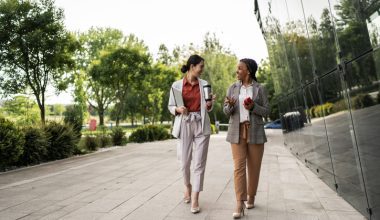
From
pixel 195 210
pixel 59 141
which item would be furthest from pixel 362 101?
pixel 59 141

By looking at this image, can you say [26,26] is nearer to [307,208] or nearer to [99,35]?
[307,208]

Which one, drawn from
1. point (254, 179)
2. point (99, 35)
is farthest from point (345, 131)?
point (99, 35)

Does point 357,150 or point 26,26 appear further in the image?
point 26,26

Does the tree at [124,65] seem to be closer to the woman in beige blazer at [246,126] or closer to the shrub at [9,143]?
the shrub at [9,143]

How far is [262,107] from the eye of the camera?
3.67 metres

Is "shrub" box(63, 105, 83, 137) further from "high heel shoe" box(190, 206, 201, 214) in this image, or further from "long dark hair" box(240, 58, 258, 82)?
"long dark hair" box(240, 58, 258, 82)

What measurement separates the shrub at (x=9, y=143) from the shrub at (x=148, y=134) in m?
10.1

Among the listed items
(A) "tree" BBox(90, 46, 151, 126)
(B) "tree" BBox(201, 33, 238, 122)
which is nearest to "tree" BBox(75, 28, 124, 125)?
(B) "tree" BBox(201, 33, 238, 122)

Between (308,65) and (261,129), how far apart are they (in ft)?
6.83

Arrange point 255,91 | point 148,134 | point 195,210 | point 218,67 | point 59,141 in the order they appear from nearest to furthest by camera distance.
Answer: point 195,210 < point 255,91 < point 59,141 < point 148,134 < point 218,67

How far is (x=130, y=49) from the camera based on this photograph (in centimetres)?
2100

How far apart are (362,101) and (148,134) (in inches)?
638

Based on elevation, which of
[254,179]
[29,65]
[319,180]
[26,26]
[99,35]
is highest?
[99,35]

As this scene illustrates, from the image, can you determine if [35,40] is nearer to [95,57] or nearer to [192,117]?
[192,117]
